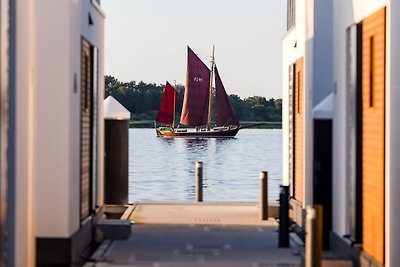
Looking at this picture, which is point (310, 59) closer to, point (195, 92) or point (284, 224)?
point (284, 224)

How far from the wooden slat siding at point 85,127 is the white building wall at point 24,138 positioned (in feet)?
16.7

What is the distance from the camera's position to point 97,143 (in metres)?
16.9

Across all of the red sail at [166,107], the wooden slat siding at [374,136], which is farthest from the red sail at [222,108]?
the wooden slat siding at [374,136]

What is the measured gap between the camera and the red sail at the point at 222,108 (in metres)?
78.9

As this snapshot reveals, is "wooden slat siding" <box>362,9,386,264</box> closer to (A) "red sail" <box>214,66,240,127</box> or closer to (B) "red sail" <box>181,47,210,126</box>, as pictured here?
(A) "red sail" <box>214,66,240,127</box>

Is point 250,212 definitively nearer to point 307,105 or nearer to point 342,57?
point 307,105

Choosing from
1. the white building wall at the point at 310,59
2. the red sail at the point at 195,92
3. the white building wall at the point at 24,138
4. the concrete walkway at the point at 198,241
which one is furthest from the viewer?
the red sail at the point at 195,92

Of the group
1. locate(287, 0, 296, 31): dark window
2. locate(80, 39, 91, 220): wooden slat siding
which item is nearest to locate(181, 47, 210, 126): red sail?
locate(287, 0, 296, 31): dark window

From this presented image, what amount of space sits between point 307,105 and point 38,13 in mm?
6513

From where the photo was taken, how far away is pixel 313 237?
9.95 metres

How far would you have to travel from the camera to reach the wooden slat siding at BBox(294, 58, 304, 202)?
18.8 meters

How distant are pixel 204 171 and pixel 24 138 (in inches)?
2602

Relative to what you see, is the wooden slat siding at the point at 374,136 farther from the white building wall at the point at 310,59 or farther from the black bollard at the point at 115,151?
the black bollard at the point at 115,151

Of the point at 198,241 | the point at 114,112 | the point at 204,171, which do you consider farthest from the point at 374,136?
the point at 204,171
